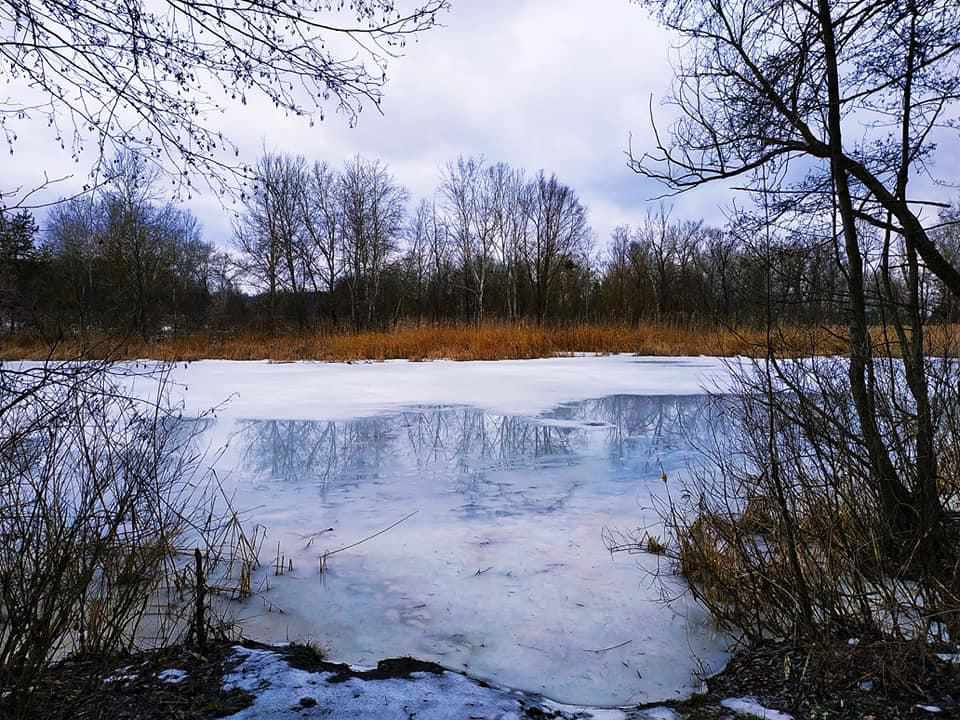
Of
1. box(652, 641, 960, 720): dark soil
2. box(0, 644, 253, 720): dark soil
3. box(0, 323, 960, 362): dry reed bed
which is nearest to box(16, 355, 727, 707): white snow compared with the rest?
box(652, 641, 960, 720): dark soil

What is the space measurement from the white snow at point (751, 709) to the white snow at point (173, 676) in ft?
6.33

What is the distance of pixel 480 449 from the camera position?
5707 mm

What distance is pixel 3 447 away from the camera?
67.8 inches

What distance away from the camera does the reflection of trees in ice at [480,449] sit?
447 cm

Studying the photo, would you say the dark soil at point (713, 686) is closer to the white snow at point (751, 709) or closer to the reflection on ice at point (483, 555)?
the white snow at point (751, 709)

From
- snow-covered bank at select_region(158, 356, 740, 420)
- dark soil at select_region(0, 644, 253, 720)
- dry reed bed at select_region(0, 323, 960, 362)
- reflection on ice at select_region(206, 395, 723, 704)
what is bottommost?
reflection on ice at select_region(206, 395, 723, 704)

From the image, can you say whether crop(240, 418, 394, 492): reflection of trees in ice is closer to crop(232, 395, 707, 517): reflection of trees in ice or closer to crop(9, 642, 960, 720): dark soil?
crop(232, 395, 707, 517): reflection of trees in ice

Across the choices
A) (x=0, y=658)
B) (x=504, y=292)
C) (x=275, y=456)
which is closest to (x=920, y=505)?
(x=0, y=658)

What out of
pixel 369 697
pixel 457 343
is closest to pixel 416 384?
pixel 457 343

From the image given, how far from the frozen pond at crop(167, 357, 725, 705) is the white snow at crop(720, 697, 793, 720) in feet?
0.66

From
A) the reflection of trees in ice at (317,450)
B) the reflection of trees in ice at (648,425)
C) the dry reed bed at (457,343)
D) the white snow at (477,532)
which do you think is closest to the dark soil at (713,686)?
the white snow at (477,532)

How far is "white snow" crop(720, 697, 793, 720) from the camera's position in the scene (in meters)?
1.74

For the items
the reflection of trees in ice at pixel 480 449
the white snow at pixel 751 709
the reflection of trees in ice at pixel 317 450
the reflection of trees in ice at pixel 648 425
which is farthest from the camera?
the reflection of trees in ice at pixel 648 425

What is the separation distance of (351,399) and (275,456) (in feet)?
10.4
